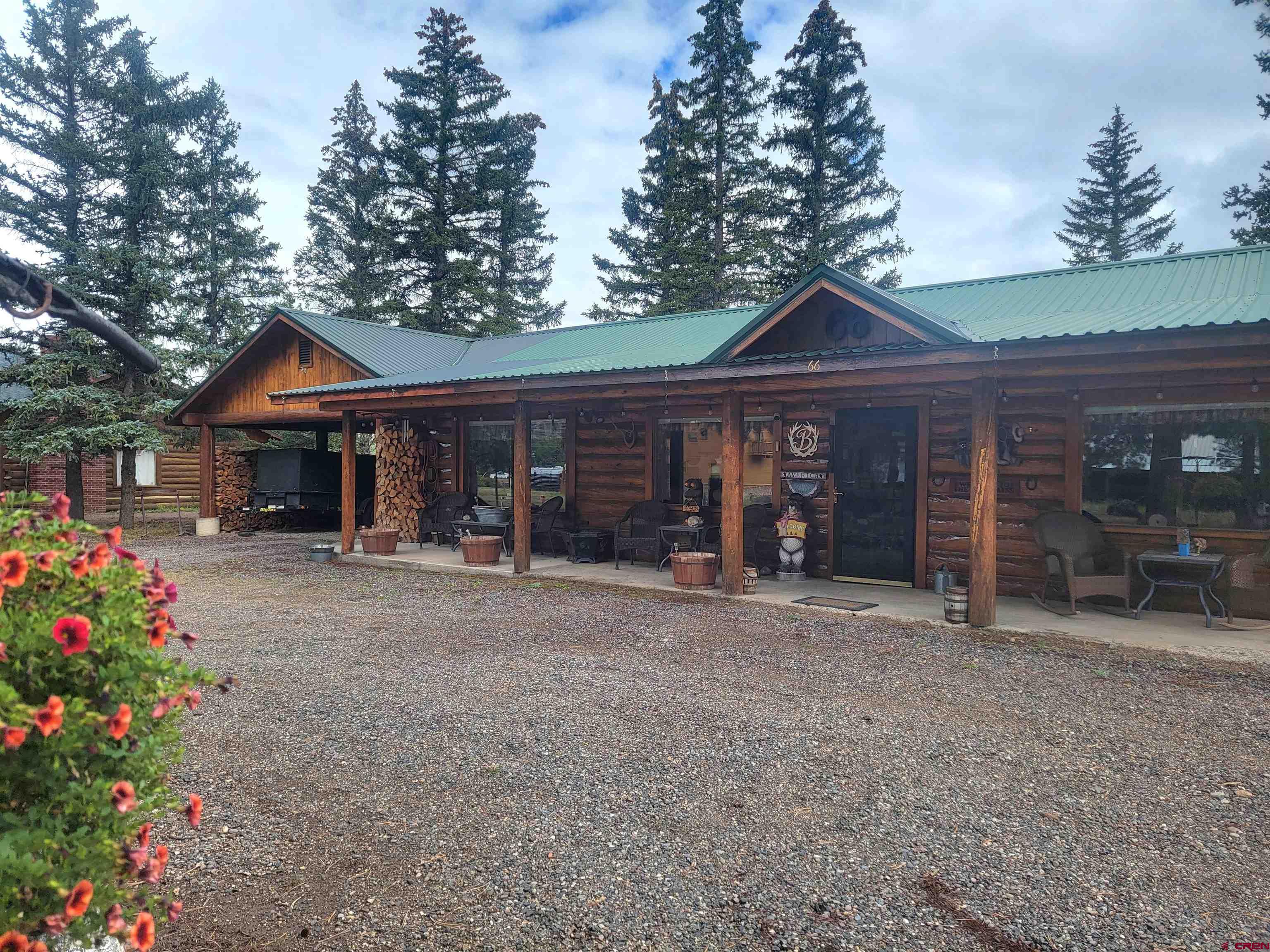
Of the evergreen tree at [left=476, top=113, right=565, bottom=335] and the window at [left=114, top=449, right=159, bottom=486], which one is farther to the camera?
the evergreen tree at [left=476, top=113, right=565, bottom=335]

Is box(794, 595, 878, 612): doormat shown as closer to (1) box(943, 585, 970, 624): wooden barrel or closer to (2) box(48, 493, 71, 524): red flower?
(1) box(943, 585, 970, 624): wooden barrel

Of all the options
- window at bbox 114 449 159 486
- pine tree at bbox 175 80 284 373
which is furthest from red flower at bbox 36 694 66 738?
window at bbox 114 449 159 486

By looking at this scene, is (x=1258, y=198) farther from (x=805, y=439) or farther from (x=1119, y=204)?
(x=805, y=439)

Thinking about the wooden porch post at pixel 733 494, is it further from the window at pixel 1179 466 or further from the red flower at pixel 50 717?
the red flower at pixel 50 717

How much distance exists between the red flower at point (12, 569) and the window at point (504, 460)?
33.6ft

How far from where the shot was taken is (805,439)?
30.9ft

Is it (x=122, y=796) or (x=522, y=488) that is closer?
(x=122, y=796)

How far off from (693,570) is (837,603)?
1648mm

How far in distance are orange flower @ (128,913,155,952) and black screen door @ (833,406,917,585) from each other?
27.5ft

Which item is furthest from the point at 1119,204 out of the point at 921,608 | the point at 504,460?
the point at 921,608

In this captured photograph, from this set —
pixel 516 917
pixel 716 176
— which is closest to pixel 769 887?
pixel 516 917

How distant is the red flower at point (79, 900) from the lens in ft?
4.60

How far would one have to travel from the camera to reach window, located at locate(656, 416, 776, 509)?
9844 mm

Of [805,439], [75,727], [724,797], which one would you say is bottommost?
[724,797]
